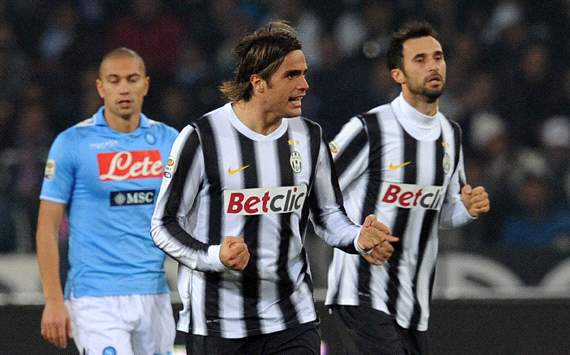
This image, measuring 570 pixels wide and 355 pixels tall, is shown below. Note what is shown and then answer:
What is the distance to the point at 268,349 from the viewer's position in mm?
4617

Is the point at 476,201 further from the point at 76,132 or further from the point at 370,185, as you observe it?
the point at 76,132

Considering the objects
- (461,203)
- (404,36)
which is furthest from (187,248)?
(404,36)

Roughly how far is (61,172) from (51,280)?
0.52 meters

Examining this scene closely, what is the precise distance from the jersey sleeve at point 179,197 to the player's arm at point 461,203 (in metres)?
1.54

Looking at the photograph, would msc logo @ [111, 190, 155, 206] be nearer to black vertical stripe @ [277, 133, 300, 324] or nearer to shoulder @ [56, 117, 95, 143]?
shoulder @ [56, 117, 95, 143]

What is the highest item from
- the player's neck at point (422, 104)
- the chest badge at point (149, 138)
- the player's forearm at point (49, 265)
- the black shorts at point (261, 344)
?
the player's neck at point (422, 104)

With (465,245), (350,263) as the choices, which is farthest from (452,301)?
(350,263)

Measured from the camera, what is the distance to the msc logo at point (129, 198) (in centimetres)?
564

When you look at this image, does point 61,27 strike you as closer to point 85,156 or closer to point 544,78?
point 544,78

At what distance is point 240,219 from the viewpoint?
456 centimetres

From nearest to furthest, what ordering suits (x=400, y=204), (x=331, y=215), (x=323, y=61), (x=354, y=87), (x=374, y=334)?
(x=331, y=215) < (x=374, y=334) < (x=400, y=204) < (x=354, y=87) < (x=323, y=61)

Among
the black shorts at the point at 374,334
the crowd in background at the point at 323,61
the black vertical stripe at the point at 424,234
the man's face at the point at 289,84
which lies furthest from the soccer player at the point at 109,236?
the crowd in background at the point at 323,61

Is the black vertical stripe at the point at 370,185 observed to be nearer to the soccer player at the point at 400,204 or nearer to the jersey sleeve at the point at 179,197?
the soccer player at the point at 400,204

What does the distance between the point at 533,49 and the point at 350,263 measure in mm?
5780
